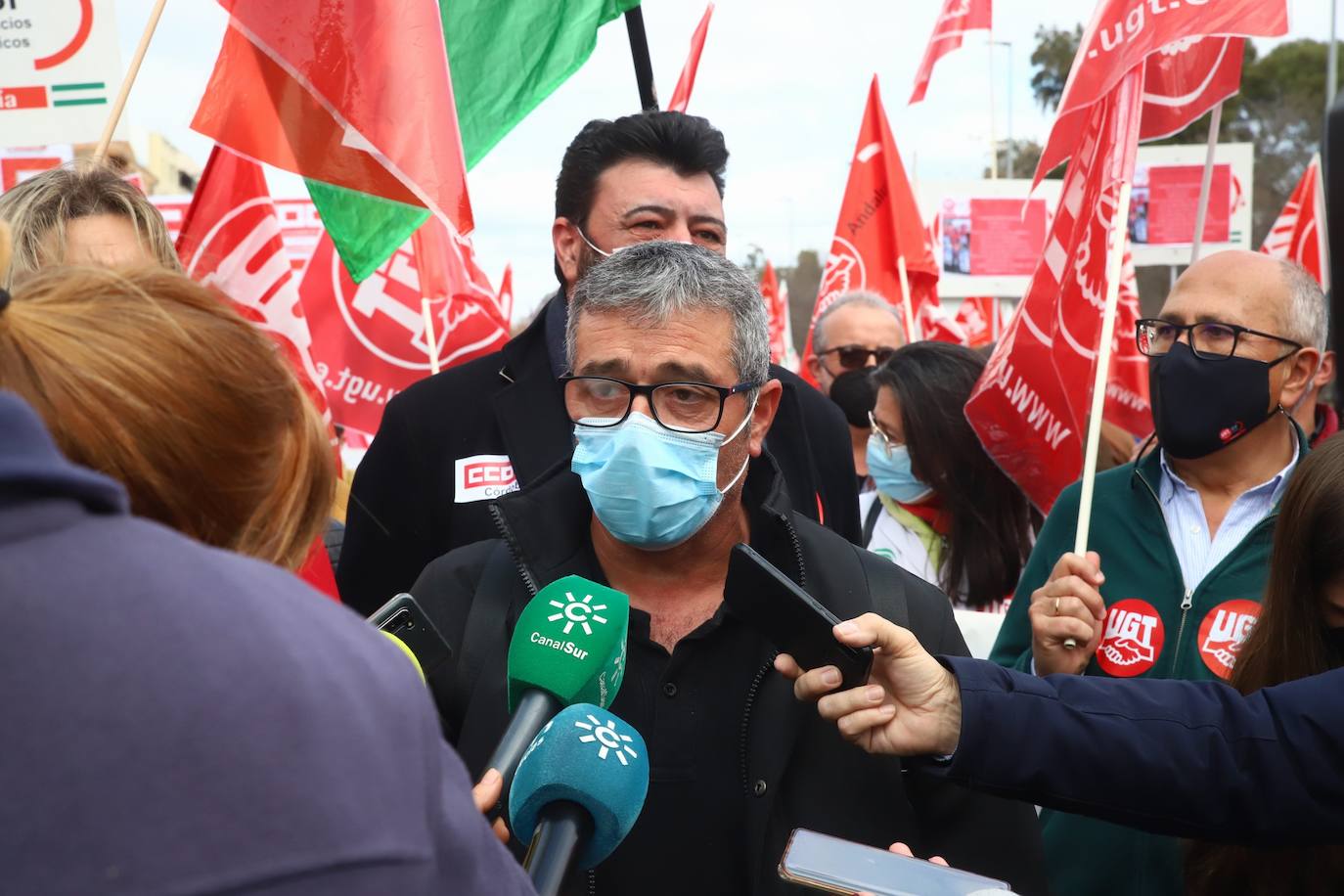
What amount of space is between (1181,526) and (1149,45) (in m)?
1.41

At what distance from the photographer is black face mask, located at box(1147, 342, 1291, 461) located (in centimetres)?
330

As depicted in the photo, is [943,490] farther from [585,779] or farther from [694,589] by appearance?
[585,779]

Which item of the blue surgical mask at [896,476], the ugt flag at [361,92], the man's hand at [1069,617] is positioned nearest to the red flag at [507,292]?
the blue surgical mask at [896,476]

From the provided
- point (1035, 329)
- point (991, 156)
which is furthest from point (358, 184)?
point (991, 156)

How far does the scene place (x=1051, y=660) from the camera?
9.98 ft

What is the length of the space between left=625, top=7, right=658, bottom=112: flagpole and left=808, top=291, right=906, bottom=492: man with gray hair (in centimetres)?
229

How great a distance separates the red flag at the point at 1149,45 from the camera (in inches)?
145

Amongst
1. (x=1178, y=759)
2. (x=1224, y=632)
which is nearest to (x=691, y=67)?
(x=1224, y=632)

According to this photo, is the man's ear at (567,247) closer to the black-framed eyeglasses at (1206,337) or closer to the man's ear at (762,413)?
the man's ear at (762,413)

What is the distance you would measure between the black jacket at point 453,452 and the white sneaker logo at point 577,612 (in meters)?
1.32

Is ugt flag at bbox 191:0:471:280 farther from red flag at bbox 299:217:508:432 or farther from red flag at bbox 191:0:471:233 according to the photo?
red flag at bbox 299:217:508:432

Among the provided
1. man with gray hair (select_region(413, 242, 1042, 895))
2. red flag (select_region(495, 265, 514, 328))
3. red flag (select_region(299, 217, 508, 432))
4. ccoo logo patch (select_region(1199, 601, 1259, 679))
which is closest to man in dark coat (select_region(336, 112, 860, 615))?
man with gray hair (select_region(413, 242, 1042, 895))

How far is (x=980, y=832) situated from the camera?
2.25 metres

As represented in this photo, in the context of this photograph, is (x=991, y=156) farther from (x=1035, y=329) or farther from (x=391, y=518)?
(x=391, y=518)
